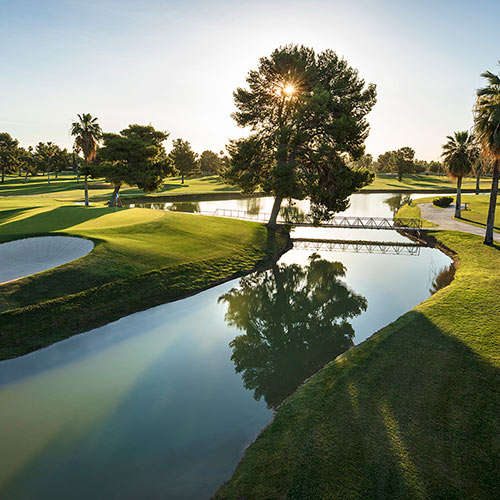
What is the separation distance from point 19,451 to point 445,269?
28.5 meters

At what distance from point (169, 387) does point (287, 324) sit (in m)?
7.85

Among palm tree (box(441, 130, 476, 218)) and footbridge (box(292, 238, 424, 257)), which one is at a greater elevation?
palm tree (box(441, 130, 476, 218))

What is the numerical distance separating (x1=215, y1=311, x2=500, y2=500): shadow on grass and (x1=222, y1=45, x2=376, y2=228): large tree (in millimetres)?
24664

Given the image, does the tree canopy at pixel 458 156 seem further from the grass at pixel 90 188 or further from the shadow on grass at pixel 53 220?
the shadow on grass at pixel 53 220

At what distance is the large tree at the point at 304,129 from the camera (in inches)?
1323

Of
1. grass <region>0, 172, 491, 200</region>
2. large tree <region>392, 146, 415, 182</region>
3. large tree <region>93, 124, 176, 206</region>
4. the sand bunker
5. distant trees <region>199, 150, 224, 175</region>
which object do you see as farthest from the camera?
distant trees <region>199, 150, 224, 175</region>

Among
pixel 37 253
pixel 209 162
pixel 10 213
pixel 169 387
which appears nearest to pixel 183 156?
pixel 209 162

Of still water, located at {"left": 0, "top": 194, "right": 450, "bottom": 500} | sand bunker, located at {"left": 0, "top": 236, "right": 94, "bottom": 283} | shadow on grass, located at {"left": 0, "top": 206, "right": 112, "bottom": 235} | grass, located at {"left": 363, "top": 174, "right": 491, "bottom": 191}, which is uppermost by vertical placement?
grass, located at {"left": 363, "top": 174, "right": 491, "bottom": 191}

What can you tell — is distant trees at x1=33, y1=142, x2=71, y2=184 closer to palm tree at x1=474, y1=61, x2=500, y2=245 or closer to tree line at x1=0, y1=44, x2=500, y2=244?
tree line at x1=0, y1=44, x2=500, y2=244

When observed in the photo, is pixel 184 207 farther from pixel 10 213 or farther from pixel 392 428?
pixel 392 428

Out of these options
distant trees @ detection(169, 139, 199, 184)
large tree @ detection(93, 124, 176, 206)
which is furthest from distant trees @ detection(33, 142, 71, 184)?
large tree @ detection(93, 124, 176, 206)

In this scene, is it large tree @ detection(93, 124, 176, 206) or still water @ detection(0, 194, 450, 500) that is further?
large tree @ detection(93, 124, 176, 206)

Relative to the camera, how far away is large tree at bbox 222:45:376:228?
3359cm

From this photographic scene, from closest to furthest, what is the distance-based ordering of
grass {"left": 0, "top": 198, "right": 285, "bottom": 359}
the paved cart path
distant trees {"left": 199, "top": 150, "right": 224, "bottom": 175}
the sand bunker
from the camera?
grass {"left": 0, "top": 198, "right": 285, "bottom": 359}
the sand bunker
the paved cart path
distant trees {"left": 199, "top": 150, "right": 224, "bottom": 175}
